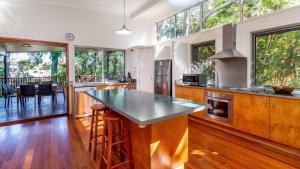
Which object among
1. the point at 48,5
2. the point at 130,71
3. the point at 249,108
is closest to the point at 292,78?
the point at 249,108

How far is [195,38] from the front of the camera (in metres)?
4.79

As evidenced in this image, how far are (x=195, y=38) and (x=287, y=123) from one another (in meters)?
3.00

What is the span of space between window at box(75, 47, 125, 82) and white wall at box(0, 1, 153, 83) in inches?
10.4

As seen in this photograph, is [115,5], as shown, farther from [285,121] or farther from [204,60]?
[285,121]

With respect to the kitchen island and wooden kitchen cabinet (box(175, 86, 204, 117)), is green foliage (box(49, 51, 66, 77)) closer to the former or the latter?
wooden kitchen cabinet (box(175, 86, 204, 117))

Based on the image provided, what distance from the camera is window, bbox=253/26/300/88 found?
3.01 metres

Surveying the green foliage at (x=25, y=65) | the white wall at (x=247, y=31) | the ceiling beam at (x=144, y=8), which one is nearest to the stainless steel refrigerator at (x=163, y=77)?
the white wall at (x=247, y=31)

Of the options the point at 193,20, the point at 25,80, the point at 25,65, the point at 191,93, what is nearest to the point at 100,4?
the point at 193,20

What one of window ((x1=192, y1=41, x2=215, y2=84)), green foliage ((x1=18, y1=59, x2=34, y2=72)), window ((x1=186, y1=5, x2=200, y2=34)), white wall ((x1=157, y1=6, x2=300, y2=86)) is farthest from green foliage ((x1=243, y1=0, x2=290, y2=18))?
green foliage ((x1=18, y1=59, x2=34, y2=72))

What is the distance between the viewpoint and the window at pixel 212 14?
3351mm

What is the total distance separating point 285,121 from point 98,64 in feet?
16.6

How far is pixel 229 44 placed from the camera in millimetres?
3855

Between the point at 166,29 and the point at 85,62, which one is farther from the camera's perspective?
the point at 166,29

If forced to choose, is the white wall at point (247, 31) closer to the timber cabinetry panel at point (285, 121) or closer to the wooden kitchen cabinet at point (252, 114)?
the wooden kitchen cabinet at point (252, 114)
